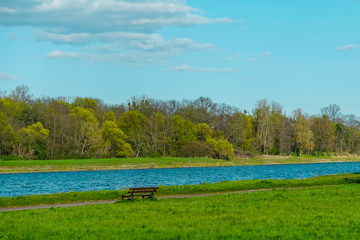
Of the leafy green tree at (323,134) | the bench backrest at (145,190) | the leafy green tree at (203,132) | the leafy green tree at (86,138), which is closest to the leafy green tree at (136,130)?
the leafy green tree at (86,138)

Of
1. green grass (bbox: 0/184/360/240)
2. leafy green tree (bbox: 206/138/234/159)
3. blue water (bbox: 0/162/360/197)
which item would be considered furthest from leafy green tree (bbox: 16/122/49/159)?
green grass (bbox: 0/184/360/240)

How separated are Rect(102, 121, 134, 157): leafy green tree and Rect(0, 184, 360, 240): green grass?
251 feet

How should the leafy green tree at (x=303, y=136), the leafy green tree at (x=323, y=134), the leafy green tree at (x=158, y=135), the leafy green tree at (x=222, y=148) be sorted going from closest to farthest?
the leafy green tree at (x=222, y=148)
the leafy green tree at (x=158, y=135)
the leafy green tree at (x=303, y=136)
the leafy green tree at (x=323, y=134)

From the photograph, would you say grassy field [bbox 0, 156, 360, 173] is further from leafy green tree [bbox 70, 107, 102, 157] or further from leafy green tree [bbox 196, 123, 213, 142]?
leafy green tree [bbox 196, 123, 213, 142]

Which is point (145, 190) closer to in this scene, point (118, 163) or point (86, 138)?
point (118, 163)

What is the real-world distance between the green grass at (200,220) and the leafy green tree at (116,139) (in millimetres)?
76388

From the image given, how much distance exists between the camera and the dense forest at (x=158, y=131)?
95750mm

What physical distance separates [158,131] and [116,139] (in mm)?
14695

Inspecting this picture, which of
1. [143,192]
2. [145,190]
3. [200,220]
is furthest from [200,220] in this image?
[145,190]

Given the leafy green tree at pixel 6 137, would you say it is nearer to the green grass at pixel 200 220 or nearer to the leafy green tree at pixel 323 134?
the green grass at pixel 200 220

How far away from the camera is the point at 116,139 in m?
102

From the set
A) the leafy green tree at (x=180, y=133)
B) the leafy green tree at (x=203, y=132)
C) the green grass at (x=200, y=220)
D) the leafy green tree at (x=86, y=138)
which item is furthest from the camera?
the leafy green tree at (x=203, y=132)

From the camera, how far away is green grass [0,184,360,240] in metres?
16.9

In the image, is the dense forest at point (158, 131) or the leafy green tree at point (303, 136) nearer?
the dense forest at point (158, 131)
